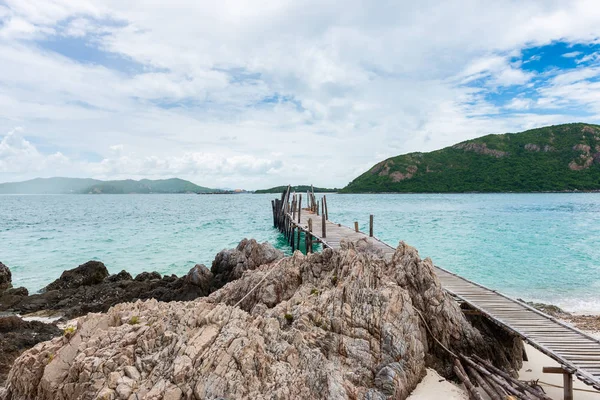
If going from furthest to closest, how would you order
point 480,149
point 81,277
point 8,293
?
point 480,149 → point 81,277 → point 8,293

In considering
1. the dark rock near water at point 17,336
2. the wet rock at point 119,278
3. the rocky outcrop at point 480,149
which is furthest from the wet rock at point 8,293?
the rocky outcrop at point 480,149

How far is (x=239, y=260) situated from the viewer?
1803 cm

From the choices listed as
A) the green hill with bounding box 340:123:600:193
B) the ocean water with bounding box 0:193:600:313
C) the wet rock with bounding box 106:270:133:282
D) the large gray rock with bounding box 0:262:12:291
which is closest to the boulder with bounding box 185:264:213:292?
the wet rock with bounding box 106:270:133:282

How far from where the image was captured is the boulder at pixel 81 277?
62.3ft

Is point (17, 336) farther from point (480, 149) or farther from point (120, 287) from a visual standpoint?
point (480, 149)

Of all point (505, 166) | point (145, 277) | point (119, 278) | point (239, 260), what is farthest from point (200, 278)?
point (505, 166)

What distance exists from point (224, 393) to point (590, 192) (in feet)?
458

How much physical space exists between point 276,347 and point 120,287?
13.5 m

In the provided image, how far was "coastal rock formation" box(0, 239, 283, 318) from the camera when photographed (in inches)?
637

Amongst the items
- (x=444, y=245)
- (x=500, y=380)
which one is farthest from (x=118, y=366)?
(x=444, y=245)

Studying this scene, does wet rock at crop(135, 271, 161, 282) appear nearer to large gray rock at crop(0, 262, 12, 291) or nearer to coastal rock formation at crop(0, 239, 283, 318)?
coastal rock formation at crop(0, 239, 283, 318)

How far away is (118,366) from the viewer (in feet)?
21.4

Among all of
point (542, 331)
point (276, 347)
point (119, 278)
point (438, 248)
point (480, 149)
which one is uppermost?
point (480, 149)

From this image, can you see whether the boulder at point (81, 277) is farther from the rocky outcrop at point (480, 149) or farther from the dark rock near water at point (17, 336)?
the rocky outcrop at point (480, 149)
